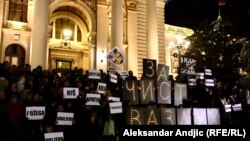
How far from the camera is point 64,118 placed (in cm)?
1098

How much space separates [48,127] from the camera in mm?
10586

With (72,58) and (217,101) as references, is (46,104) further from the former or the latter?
(72,58)

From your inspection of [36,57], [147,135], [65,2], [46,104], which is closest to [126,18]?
[65,2]

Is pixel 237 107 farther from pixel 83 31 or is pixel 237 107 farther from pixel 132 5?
pixel 132 5

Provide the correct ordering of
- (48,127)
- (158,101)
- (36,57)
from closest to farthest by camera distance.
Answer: (48,127), (158,101), (36,57)

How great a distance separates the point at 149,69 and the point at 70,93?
12.2 ft

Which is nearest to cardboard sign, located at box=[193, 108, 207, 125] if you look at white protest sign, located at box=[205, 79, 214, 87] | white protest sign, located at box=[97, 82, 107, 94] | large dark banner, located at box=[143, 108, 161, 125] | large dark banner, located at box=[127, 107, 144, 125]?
large dark banner, located at box=[143, 108, 161, 125]

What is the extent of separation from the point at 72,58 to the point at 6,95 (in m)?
16.7

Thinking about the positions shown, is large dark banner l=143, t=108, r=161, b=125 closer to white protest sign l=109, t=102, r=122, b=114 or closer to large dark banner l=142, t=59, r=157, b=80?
white protest sign l=109, t=102, r=122, b=114

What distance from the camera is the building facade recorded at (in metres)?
24.7

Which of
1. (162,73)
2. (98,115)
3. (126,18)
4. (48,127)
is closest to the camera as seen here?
(48,127)

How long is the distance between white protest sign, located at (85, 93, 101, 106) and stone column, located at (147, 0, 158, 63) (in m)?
15.3

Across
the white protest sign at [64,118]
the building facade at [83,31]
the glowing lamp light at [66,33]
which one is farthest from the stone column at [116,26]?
the white protest sign at [64,118]

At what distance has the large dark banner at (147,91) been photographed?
13070 mm
